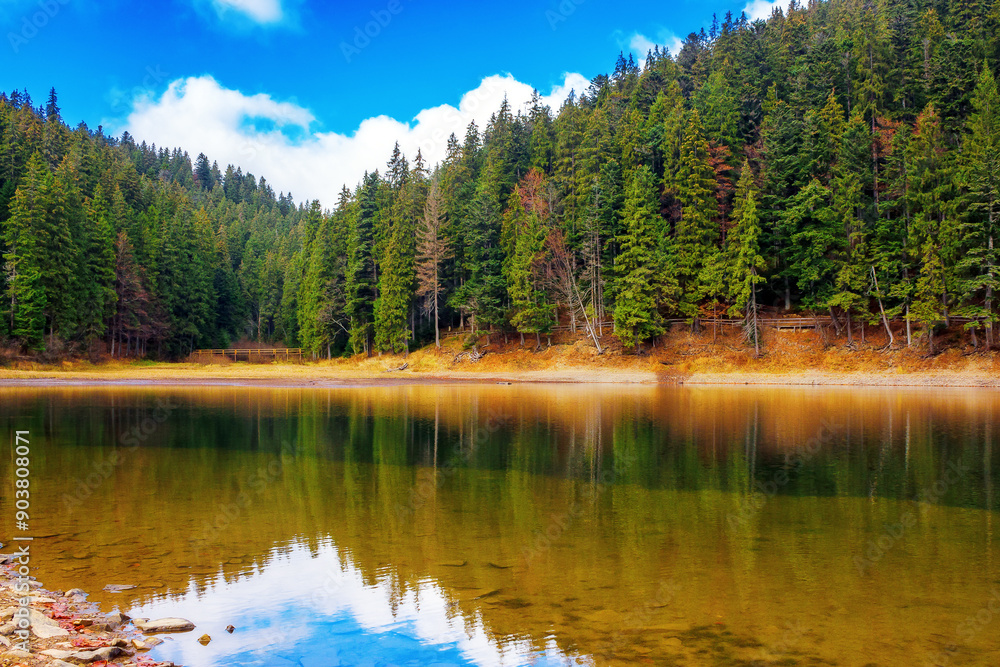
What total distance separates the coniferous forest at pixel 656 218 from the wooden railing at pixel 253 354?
462 cm

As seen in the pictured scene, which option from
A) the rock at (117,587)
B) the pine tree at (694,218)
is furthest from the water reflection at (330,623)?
the pine tree at (694,218)

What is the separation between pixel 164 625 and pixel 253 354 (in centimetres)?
8382

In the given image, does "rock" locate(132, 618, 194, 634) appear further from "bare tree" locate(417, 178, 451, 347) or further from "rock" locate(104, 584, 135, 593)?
"bare tree" locate(417, 178, 451, 347)

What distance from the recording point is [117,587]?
8.30 m

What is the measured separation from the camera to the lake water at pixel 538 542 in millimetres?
6961

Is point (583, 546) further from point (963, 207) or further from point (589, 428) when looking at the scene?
point (963, 207)

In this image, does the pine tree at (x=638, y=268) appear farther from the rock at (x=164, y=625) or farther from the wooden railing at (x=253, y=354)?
the rock at (x=164, y=625)

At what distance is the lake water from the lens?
6961 millimetres

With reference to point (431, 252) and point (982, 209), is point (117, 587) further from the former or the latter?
point (431, 252)

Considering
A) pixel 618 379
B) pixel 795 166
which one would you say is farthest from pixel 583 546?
pixel 795 166

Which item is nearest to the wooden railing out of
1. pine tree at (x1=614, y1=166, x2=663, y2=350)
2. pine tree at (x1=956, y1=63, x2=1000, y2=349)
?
pine tree at (x1=614, y1=166, x2=663, y2=350)

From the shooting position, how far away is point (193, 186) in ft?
568

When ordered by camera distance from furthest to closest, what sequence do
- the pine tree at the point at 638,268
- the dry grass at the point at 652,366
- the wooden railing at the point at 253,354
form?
the wooden railing at the point at 253,354, the pine tree at the point at 638,268, the dry grass at the point at 652,366

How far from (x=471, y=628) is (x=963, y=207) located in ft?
174
